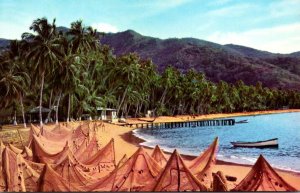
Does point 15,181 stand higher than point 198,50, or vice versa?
point 198,50

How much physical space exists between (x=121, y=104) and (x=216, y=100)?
35.1 m

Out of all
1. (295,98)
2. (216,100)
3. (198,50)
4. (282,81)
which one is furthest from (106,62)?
(198,50)

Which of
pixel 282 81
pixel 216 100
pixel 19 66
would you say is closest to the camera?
pixel 19 66

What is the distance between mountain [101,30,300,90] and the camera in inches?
3750

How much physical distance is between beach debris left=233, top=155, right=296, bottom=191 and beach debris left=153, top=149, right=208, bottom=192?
100cm

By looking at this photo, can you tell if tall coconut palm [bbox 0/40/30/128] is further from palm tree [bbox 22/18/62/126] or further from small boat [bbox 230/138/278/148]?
small boat [bbox 230/138/278/148]

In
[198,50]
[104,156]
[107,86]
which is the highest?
[198,50]

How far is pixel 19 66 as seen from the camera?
40.7 m

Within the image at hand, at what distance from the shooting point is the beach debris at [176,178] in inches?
394

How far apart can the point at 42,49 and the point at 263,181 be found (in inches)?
1158

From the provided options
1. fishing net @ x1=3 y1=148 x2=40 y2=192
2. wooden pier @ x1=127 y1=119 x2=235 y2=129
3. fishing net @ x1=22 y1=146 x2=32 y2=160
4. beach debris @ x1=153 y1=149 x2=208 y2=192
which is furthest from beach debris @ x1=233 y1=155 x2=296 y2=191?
wooden pier @ x1=127 y1=119 x2=235 y2=129

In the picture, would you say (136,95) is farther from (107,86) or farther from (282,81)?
(282,81)

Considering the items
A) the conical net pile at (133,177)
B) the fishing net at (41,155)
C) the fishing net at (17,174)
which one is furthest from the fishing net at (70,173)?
the fishing net at (41,155)

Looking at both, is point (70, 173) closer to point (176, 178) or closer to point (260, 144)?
point (176, 178)
